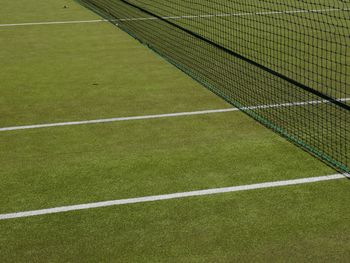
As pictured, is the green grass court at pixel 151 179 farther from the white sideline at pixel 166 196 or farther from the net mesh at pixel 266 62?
the net mesh at pixel 266 62

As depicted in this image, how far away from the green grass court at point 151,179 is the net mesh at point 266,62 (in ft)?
1.43

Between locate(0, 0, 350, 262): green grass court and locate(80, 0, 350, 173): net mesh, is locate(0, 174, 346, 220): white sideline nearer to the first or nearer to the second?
locate(0, 0, 350, 262): green grass court

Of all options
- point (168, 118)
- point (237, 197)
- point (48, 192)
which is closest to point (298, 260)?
point (237, 197)

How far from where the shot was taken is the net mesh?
8.41m

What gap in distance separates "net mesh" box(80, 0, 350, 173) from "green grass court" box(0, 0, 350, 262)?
436mm

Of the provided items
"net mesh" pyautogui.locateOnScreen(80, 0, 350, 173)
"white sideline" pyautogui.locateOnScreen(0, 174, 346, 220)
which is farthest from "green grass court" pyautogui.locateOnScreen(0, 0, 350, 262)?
"net mesh" pyautogui.locateOnScreen(80, 0, 350, 173)

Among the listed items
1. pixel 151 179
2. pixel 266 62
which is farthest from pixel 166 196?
pixel 266 62

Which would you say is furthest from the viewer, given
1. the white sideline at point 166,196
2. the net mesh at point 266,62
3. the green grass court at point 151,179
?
the net mesh at point 266,62

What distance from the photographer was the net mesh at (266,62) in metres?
8.41

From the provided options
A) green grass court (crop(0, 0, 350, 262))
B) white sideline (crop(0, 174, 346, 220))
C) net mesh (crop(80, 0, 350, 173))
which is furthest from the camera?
net mesh (crop(80, 0, 350, 173))

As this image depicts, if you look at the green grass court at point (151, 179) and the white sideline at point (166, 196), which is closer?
the green grass court at point (151, 179)

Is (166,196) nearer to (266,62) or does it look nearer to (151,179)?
(151,179)

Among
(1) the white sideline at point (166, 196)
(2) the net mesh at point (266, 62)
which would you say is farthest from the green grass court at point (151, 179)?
(2) the net mesh at point (266, 62)

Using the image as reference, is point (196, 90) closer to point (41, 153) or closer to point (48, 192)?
point (41, 153)
